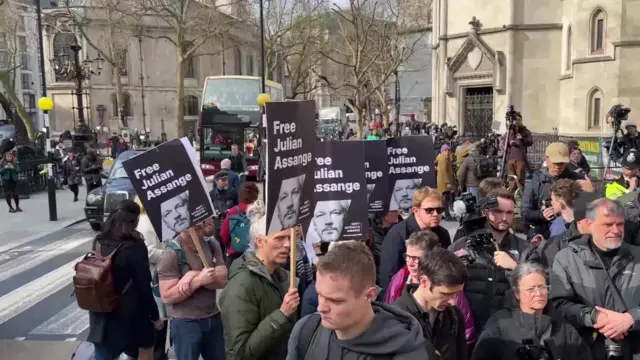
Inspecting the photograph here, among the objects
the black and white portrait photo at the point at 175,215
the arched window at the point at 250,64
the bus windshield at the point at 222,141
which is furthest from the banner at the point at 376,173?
the arched window at the point at 250,64

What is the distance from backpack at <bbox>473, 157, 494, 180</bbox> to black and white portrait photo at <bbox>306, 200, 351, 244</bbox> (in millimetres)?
7188

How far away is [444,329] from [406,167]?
263cm

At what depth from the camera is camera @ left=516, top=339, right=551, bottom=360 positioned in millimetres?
3113

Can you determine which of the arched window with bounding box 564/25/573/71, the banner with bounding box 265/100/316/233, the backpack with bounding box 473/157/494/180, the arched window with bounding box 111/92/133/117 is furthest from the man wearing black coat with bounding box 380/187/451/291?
the arched window with bounding box 111/92/133/117

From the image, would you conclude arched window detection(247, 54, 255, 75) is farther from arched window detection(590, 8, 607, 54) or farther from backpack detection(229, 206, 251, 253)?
backpack detection(229, 206, 251, 253)

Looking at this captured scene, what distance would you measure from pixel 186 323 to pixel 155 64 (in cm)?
5597

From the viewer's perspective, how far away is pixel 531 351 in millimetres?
3121

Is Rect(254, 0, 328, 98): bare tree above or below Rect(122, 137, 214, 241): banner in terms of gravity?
above

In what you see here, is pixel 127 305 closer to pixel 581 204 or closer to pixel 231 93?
pixel 581 204

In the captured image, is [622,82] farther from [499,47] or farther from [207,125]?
[207,125]

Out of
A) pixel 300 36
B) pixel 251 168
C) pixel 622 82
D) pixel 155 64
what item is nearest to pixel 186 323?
pixel 251 168

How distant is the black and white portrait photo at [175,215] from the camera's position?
13.4 ft

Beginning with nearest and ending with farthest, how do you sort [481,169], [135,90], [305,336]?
[305,336] → [481,169] → [135,90]

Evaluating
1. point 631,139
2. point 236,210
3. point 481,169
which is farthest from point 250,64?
point 236,210
